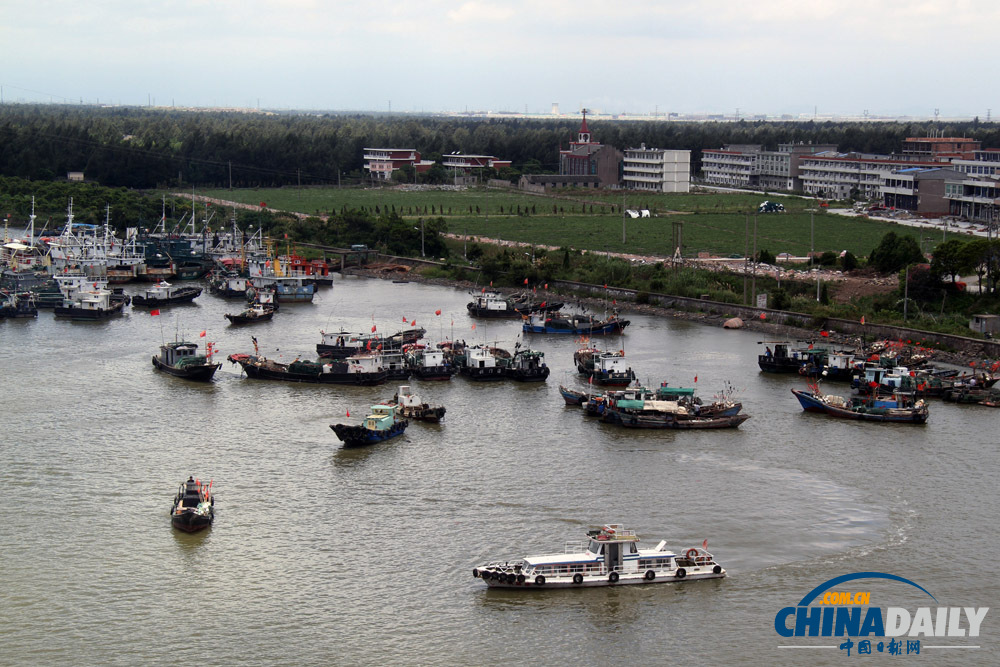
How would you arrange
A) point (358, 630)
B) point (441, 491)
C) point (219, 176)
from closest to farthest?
point (358, 630), point (441, 491), point (219, 176)

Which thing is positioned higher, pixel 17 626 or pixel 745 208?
pixel 745 208

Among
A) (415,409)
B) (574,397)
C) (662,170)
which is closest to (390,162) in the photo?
(662,170)

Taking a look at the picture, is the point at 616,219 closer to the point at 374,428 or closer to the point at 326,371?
the point at 326,371

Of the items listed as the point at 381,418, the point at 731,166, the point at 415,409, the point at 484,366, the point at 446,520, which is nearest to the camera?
the point at 446,520

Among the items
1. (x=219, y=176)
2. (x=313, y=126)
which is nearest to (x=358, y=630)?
(x=219, y=176)

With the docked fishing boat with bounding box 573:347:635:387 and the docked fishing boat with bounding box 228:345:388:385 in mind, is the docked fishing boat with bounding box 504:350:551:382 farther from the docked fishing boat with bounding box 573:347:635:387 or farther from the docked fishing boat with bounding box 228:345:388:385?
the docked fishing boat with bounding box 228:345:388:385

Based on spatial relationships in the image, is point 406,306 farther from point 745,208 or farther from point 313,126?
point 313,126
